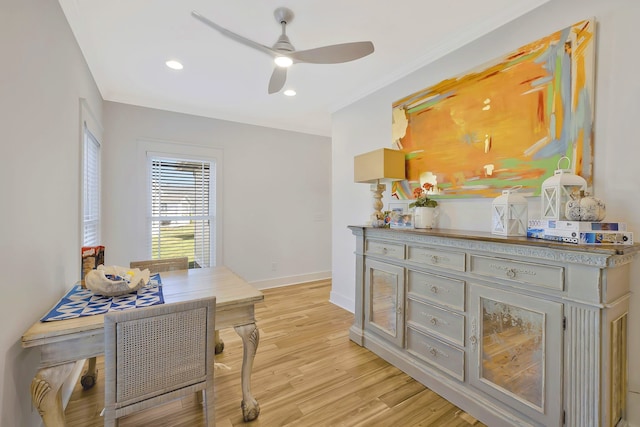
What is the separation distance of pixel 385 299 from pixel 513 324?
104 cm

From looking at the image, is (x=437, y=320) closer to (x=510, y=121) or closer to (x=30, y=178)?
(x=510, y=121)

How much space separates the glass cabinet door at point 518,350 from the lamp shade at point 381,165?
1283mm

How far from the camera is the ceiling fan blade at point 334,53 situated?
1847 millimetres

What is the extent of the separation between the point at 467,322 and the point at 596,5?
81.4 inches

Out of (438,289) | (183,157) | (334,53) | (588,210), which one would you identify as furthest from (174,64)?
(588,210)

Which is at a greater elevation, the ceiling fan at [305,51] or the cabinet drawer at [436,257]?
the ceiling fan at [305,51]

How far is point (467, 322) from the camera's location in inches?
73.1

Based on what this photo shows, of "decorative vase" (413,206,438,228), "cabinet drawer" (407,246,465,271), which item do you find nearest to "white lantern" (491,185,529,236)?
"cabinet drawer" (407,246,465,271)

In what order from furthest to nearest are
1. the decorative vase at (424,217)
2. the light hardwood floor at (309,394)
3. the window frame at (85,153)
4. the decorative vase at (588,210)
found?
the decorative vase at (424,217), the window frame at (85,153), the light hardwood floor at (309,394), the decorative vase at (588,210)

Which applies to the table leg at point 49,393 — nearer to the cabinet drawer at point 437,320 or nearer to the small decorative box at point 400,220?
the cabinet drawer at point 437,320

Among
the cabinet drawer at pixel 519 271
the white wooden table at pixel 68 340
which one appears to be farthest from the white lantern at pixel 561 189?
the white wooden table at pixel 68 340

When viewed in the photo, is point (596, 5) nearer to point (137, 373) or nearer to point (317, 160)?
point (137, 373)

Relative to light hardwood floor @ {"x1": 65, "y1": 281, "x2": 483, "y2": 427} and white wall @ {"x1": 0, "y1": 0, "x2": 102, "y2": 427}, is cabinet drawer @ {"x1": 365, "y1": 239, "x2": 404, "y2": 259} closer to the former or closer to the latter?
light hardwood floor @ {"x1": 65, "y1": 281, "x2": 483, "y2": 427}

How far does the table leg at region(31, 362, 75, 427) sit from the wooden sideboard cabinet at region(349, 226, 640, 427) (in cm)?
212
